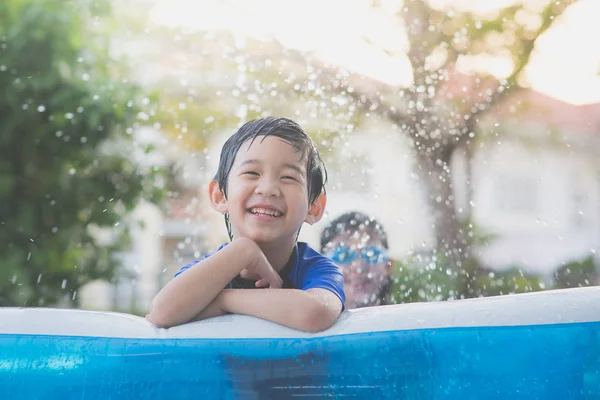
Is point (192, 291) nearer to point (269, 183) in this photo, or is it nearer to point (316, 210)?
point (269, 183)

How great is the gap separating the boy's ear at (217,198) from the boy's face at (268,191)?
0.12 m

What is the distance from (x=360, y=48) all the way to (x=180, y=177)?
2315 millimetres

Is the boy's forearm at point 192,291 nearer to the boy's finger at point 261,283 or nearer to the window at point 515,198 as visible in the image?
the boy's finger at point 261,283

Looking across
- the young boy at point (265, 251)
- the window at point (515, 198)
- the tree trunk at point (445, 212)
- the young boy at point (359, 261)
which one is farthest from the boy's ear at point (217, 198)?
the window at point (515, 198)

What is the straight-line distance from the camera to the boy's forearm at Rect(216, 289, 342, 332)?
1261 millimetres

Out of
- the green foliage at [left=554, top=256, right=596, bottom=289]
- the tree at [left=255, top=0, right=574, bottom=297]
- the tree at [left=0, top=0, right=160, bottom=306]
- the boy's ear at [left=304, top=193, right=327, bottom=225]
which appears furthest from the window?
the boy's ear at [left=304, top=193, right=327, bottom=225]

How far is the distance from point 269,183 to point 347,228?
77.7 inches

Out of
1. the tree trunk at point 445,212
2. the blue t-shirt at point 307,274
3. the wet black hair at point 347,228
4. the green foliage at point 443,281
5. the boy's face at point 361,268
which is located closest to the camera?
the blue t-shirt at point 307,274

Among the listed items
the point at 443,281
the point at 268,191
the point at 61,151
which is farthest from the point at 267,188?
the point at 443,281

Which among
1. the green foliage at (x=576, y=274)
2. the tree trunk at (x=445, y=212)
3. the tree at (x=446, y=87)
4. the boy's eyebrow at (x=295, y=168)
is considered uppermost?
the boy's eyebrow at (x=295, y=168)

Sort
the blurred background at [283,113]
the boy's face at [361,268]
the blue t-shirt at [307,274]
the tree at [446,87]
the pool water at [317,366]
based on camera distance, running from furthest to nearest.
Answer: the tree at [446,87], the blurred background at [283,113], the boy's face at [361,268], the blue t-shirt at [307,274], the pool water at [317,366]

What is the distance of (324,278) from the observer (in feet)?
4.87

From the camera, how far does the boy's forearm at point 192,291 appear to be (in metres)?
1.29

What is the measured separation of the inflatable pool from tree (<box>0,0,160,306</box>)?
3.57 metres
